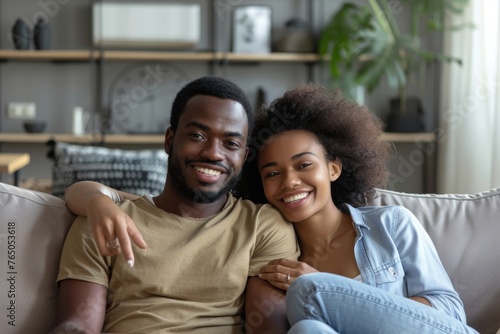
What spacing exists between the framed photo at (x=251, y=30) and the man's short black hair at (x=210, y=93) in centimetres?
291

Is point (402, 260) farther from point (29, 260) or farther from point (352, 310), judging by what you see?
point (29, 260)

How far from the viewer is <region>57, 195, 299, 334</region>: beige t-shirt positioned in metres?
1.57

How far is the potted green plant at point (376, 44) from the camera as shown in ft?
13.5

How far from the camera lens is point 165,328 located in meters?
1.55

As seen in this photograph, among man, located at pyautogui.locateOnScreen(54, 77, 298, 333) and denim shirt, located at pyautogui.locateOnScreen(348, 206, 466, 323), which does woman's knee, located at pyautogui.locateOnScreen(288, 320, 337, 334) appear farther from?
denim shirt, located at pyautogui.locateOnScreen(348, 206, 466, 323)

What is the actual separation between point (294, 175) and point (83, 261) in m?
0.51

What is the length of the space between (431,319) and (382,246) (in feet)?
0.77

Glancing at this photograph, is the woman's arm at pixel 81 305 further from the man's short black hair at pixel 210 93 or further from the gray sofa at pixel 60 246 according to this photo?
the man's short black hair at pixel 210 93

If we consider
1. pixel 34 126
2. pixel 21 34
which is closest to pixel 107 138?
pixel 34 126

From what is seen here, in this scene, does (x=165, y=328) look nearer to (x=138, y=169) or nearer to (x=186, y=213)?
(x=186, y=213)

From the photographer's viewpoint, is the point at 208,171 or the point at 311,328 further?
the point at 208,171

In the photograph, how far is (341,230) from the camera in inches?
70.2

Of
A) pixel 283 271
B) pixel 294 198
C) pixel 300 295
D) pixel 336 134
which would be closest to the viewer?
pixel 300 295

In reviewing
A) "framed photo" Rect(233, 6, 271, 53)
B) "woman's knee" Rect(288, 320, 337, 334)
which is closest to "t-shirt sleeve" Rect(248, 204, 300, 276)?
"woman's knee" Rect(288, 320, 337, 334)
